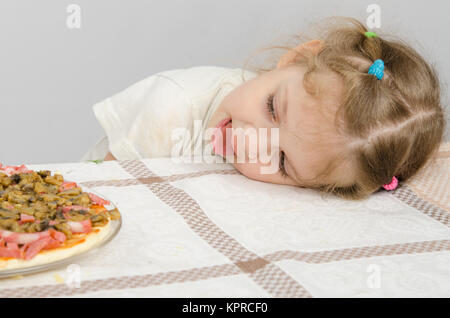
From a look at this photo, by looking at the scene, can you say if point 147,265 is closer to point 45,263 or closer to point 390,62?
point 45,263

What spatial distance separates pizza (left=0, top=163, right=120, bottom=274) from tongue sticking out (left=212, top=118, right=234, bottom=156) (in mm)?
361

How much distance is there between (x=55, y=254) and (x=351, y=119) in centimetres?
51

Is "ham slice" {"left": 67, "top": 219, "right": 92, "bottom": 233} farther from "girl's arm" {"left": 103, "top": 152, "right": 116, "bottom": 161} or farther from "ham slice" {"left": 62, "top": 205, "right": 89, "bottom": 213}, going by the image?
"girl's arm" {"left": 103, "top": 152, "right": 116, "bottom": 161}

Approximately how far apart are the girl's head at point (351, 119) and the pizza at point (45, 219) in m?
0.35

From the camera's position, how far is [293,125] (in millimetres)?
1019

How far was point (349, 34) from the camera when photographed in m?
1.15

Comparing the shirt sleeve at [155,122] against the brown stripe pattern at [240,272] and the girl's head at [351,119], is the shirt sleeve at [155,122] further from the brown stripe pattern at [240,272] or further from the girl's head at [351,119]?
the brown stripe pattern at [240,272]

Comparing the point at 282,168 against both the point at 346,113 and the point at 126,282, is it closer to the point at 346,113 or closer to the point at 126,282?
the point at 346,113

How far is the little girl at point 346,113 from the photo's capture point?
3.29 ft

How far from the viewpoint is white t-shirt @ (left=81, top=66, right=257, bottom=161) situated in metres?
1.31

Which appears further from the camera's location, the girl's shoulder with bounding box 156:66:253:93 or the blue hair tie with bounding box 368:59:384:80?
the girl's shoulder with bounding box 156:66:253:93

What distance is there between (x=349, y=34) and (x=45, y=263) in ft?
2.35

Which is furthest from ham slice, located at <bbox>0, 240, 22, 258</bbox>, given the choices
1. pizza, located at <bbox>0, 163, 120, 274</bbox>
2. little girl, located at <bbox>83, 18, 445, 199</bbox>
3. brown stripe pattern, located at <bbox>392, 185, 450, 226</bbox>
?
brown stripe pattern, located at <bbox>392, 185, 450, 226</bbox>

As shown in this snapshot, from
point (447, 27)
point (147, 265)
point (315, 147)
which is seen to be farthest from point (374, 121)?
point (447, 27)
